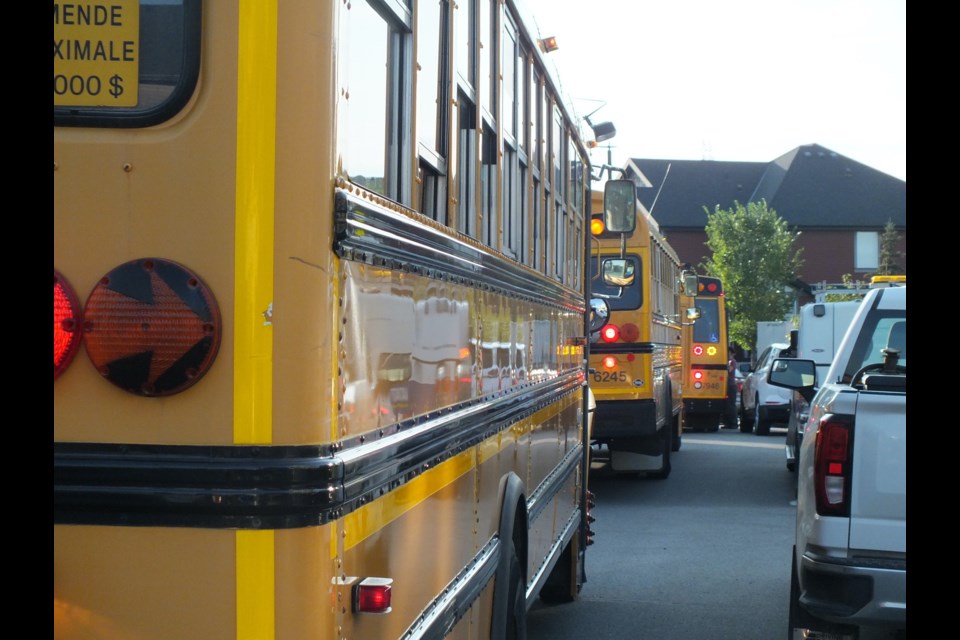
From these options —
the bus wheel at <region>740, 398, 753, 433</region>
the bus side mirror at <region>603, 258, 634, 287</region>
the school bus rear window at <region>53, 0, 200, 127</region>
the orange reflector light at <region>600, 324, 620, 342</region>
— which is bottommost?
the bus wheel at <region>740, 398, 753, 433</region>

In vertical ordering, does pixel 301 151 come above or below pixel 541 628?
above

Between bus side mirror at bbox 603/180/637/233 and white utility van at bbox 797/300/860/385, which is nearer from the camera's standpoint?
bus side mirror at bbox 603/180/637/233

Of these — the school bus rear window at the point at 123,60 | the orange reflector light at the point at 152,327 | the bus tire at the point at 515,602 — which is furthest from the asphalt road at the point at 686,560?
the school bus rear window at the point at 123,60

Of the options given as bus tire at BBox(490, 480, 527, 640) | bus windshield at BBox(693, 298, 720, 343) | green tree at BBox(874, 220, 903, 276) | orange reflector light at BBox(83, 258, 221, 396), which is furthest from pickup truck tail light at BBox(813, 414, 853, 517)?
green tree at BBox(874, 220, 903, 276)

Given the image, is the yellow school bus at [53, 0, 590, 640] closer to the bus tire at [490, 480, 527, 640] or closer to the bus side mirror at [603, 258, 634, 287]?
the bus tire at [490, 480, 527, 640]

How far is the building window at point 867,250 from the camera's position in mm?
67312

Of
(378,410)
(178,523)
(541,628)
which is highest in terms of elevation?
(378,410)

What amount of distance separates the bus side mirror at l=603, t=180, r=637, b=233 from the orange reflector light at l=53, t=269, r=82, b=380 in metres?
5.61

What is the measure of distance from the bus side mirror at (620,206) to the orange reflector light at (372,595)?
5.28 metres

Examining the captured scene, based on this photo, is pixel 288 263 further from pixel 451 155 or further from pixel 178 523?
pixel 451 155

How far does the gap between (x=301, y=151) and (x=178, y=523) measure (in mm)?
712

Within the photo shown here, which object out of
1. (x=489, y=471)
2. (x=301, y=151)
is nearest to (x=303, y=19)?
(x=301, y=151)

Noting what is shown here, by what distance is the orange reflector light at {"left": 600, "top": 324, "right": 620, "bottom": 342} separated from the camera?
1360cm

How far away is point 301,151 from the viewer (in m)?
2.35
